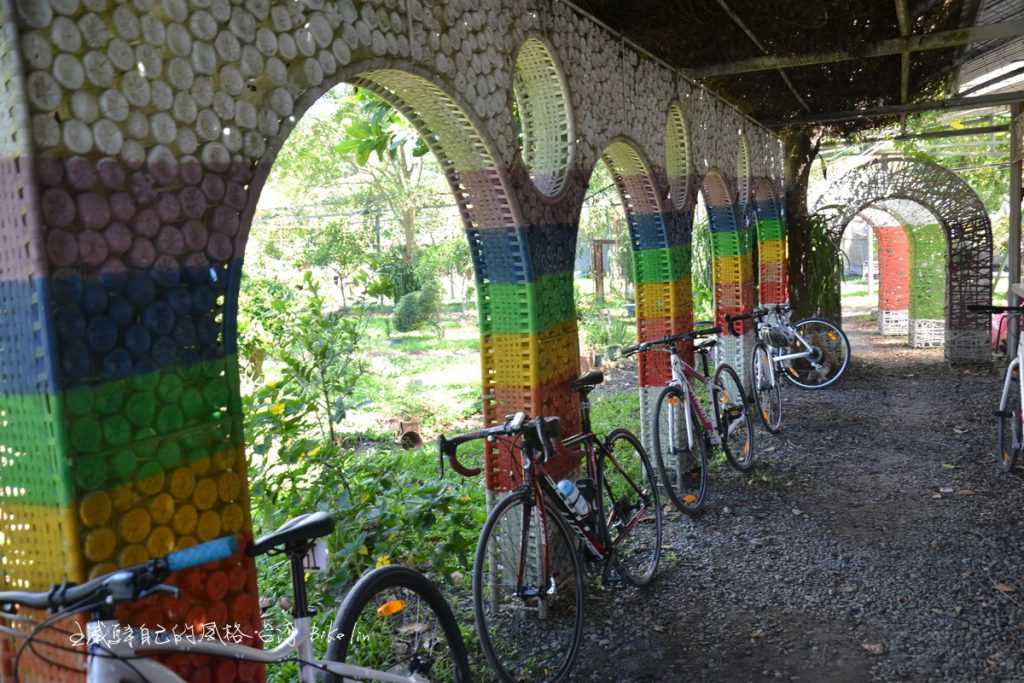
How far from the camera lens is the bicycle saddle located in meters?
1.81

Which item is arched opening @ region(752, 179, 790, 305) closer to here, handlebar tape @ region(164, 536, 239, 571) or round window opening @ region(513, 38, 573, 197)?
round window opening @ region(513, 38, 573, 197)

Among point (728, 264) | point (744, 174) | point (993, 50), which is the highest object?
point (993, 50)

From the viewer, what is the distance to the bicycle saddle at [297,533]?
181 cm

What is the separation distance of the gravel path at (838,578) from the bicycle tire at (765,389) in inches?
13.5

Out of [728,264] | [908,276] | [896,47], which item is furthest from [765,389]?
[908,276]

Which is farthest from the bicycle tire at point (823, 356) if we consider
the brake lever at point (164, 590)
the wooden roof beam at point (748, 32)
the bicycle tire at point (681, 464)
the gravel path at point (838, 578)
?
the brake lever at point (164, 590)

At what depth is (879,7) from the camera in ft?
17.1

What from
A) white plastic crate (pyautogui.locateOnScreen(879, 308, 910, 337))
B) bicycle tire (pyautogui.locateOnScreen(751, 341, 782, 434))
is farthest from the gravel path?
white plastic crate (pyautogui.locateOnScreen(879, 308, 910, 337))

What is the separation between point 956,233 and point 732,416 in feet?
20.0

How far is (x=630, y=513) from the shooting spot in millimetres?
3891

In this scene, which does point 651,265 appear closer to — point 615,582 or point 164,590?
point 615,582

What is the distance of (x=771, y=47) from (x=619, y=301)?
35.1 feet

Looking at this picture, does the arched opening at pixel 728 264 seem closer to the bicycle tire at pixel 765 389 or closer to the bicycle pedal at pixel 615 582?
the bicycle tire at pixel 765 389

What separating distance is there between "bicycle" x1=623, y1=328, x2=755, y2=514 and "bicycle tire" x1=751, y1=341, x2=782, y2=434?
80 centimetres
